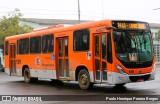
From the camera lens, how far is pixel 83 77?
15.5 meters

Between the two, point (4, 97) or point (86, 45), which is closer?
point (4, 97)

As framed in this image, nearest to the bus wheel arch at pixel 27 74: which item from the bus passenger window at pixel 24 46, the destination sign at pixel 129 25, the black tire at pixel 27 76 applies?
the black tire at pixel 27 76

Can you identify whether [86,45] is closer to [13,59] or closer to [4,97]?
[4,97]

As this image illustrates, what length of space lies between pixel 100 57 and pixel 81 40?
1.64m

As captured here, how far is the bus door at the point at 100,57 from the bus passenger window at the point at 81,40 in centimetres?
65

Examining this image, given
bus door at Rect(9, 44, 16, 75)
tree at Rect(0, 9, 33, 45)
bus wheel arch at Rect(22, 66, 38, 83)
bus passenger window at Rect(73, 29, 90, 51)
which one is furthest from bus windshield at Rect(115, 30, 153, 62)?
tree at Rect(0, 9, 33, 45)

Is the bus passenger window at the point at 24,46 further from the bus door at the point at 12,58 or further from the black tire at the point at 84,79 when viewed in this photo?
the black tire at the point at 84,79

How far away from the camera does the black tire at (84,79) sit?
15.2 meters

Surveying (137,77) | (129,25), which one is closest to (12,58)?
(129,25)

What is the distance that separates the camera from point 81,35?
15680 millimetres

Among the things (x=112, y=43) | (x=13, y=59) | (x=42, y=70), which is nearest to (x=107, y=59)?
(x=112, y=43)

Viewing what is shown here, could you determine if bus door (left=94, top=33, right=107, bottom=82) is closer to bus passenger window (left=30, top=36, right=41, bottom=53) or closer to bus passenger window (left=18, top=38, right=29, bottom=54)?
bus passenger window (left=30, top=36, right=41, bottom=53)

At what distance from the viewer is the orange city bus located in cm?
1372

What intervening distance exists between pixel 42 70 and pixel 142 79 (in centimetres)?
686
